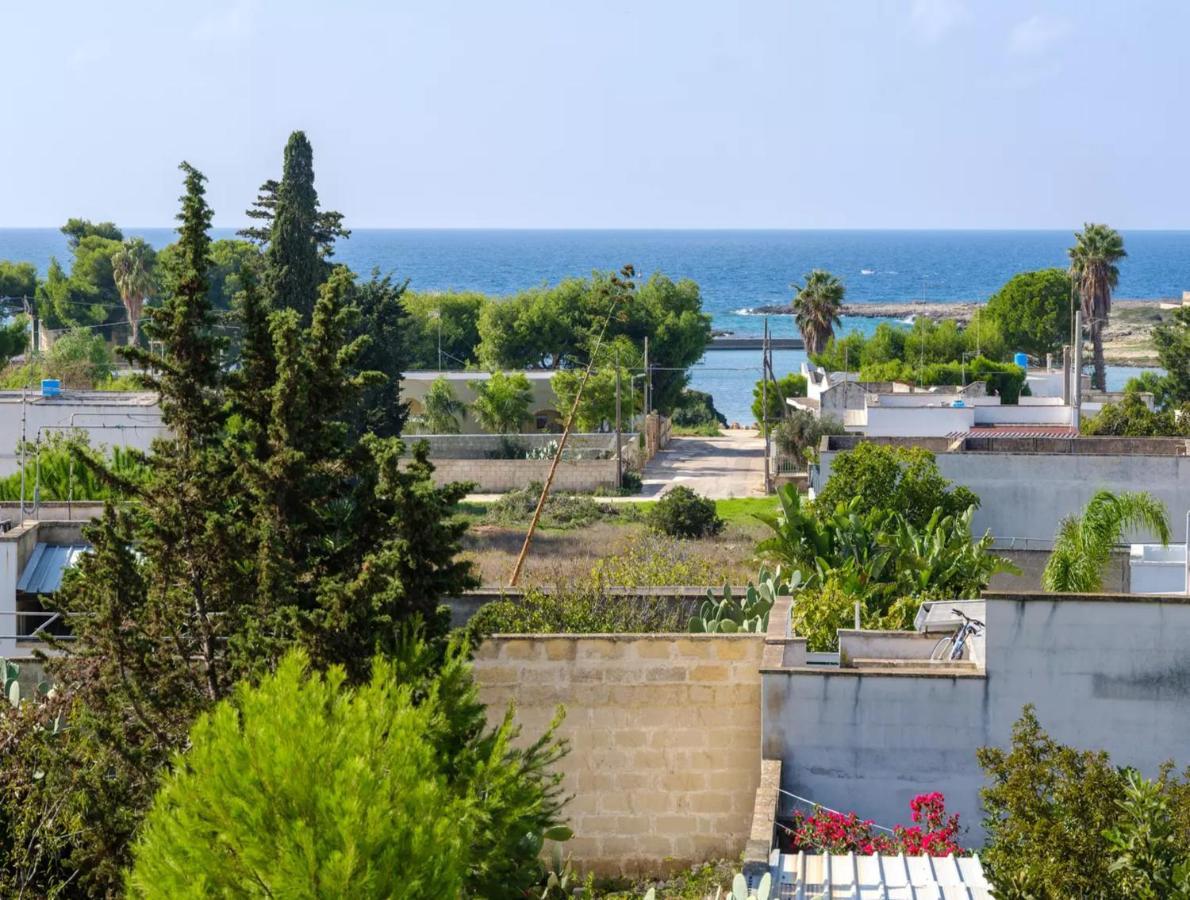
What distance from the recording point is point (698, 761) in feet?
49.8

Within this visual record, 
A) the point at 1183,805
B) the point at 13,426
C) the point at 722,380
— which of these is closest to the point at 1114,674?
the point at 1183,805

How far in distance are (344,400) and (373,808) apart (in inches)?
223

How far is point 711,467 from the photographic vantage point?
55.2 metres

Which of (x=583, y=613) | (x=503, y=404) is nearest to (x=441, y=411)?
(x=503, y=404)

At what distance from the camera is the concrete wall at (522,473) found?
50166 millimetres

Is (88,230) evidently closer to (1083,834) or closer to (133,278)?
(133,278)

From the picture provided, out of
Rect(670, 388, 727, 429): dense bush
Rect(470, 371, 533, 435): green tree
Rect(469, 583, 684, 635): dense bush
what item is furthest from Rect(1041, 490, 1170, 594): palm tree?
Rect(670, 388, 727, 429): dense bush

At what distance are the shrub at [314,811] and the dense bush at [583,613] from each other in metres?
5.41

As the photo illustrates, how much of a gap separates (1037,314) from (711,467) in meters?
40.3

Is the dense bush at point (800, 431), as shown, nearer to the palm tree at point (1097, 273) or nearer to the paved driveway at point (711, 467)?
the paved driveway at point (711, 467)

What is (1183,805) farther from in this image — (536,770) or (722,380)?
(722,380)

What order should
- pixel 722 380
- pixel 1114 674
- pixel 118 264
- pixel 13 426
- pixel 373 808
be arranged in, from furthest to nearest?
pixel 722 380, pixel 118 264, pixel 13 426, pixel 1114 674, pixel 373 808

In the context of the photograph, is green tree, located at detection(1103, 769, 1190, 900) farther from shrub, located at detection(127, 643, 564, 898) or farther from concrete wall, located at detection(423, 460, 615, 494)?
concrete wall, located at detection(423, 460, 615, 494)

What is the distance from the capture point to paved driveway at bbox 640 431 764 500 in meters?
50.0
